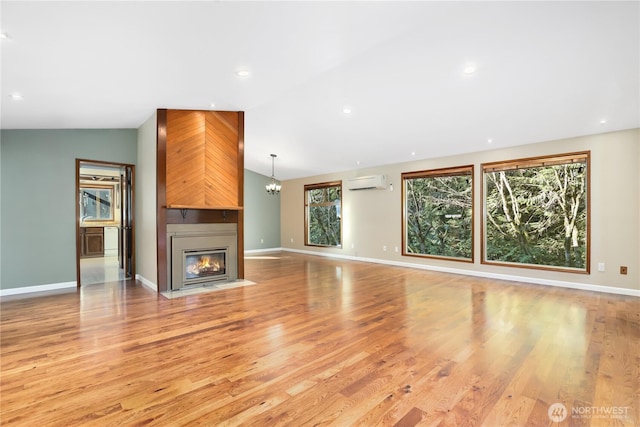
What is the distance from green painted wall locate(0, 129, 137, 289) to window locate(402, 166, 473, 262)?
20.5 ft

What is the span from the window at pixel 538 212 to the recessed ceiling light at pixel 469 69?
8.91 ft

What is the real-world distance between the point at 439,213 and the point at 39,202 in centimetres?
718

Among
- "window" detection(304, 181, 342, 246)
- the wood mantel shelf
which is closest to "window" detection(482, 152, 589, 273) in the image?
"window" detection(304, 181, 342, 246)

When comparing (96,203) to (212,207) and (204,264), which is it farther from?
(212,207)

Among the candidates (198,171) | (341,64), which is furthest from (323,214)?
(341,64)

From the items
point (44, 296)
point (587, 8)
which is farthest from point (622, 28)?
point (44, 296)

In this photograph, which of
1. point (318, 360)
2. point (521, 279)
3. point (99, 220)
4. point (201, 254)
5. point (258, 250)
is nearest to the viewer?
point (318, 360)

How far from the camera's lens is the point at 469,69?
3.52m

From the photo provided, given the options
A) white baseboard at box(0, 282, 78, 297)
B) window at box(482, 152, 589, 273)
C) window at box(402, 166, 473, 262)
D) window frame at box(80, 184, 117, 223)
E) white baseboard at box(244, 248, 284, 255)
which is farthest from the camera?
white baseboard at box(244, 248, 284, 255)

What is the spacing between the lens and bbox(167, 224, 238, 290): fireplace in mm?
4695

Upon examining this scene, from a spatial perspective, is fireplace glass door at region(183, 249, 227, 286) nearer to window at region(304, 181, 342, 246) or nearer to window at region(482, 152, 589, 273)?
window at region(304, 181, 342, 246)

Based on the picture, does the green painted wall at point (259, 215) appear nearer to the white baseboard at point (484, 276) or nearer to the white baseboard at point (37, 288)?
the white baseboard at point (484, 276)

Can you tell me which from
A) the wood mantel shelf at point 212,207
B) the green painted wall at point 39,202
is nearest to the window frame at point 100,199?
the green painted wall at point 39,202

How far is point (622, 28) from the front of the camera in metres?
2.68
